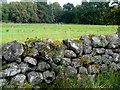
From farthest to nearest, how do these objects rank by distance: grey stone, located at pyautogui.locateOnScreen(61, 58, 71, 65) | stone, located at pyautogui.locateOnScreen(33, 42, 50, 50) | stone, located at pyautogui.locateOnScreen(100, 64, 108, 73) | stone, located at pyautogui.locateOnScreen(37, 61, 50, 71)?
1. stone, located at pyautogui.locateOnScreen(100, 64, 108, 73)
2. grey stone, located at pyautogui.locateOnScreen(61, 58, 71, 65)
3. stone, located at pyautogui.locateOnScreen(33, 42, 50, 50)
4. stone, located at pyautogui.locateOnScreen(37, 61, 50, 71)

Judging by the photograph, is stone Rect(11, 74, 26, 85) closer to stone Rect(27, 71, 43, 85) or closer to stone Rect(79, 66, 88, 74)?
stone Rect(27, 71, 43, 85)

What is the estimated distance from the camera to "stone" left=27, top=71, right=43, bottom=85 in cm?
493

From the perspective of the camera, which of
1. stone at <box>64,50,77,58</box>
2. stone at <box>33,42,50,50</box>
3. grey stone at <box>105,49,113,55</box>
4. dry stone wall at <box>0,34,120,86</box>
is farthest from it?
grey stone at <box>105,49,113,55</box>

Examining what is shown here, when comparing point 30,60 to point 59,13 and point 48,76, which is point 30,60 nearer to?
point 48,76

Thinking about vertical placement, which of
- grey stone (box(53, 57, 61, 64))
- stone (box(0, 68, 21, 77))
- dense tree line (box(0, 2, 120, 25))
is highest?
dense tree line (box(0, 2, 120, 25))

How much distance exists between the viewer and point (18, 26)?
16.8ft

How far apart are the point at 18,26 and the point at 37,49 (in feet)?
2.72

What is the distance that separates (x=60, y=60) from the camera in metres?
5.25

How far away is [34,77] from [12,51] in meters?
→ 0.91

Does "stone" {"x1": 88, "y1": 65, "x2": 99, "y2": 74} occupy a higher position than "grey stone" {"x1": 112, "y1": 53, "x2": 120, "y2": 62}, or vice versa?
"grey stone" {"x1": 112, "y1": 53, "x2": 120, "y2": 62}

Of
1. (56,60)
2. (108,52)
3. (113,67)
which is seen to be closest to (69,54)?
(56,60)

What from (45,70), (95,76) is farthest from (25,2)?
(95,76)

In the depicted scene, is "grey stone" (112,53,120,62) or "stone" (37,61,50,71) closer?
"stone" (37,61,50,71)

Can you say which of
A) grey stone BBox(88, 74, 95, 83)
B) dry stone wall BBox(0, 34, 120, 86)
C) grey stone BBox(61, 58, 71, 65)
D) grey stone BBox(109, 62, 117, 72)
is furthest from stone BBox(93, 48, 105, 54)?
grey stone BBox(61, 58, 71, 65)
